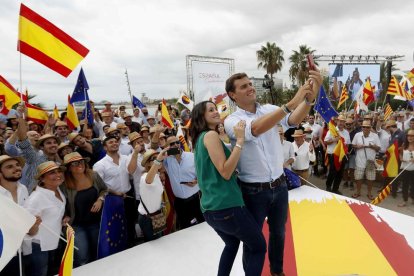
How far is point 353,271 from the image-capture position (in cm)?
267

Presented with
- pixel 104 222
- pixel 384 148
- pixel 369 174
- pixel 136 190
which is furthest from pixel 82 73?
pixel 384 148

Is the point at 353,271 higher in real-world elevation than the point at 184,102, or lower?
lower

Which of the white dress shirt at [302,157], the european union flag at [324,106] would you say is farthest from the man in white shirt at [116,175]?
the white dress shirt at [302,157]

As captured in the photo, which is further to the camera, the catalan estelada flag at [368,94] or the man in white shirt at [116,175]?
the catalan estelada flag at [368,94]

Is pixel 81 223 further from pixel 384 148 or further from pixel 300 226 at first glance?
pixel 384 148

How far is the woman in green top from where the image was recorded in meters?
1.78

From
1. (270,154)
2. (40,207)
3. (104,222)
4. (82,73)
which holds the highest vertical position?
(82,73)

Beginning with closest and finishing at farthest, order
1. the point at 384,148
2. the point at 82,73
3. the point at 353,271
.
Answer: the point at 353,271, the point at 82,73, the point at 384,148

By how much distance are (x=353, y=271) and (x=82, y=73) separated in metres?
5.76

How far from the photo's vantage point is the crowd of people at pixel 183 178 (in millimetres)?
1858

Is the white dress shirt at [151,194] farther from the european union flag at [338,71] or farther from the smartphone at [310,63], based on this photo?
the european union flag at [338,71]

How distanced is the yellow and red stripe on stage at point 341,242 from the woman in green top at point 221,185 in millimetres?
1000

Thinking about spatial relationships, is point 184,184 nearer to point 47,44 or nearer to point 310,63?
point 310,63

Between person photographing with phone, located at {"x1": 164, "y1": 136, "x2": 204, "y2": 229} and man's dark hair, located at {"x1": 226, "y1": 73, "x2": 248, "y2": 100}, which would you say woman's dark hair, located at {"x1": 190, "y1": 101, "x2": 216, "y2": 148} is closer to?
man's dark hair, located at {"x1": 226, "y1": 73, "x2": 248, "y2": 100}
